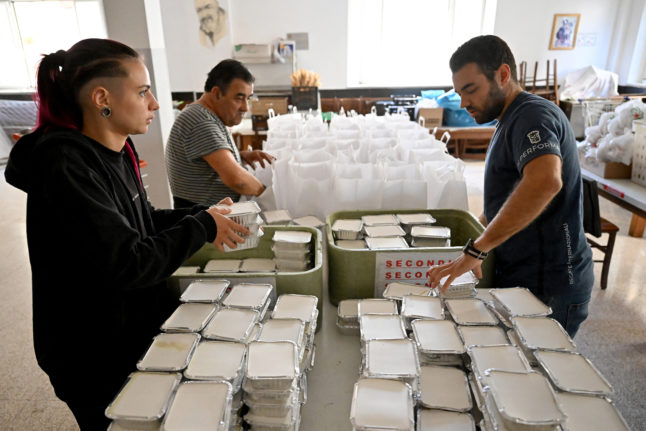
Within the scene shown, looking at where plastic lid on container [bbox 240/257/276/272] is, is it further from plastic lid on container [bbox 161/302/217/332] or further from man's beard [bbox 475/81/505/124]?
man's beard [bbox 475/81/505/124]

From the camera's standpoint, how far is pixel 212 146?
5.99ft

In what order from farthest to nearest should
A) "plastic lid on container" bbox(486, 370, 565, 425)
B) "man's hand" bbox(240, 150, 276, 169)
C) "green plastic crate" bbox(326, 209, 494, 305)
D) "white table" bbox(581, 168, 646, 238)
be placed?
"white table" bbox(581, 168, 646, 238) < "man's hand" bbox(240, 150, 276, 169) < "green plastic crate" bbox(326, 209, 494, 305) < "plastic lid on container" bbox(486, 370, 565, 425)

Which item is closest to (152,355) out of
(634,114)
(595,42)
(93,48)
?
(93,48)

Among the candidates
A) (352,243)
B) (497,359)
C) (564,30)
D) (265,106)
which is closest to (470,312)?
(497,359)

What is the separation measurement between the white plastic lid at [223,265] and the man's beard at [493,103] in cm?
107

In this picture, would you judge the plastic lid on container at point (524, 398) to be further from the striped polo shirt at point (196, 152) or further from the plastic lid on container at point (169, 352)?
the striped polo shirt at point (196, 152)

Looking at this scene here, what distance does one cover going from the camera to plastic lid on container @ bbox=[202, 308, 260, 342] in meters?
1.02

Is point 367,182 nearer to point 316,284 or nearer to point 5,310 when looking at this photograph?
point 316,284

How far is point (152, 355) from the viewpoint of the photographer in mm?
975

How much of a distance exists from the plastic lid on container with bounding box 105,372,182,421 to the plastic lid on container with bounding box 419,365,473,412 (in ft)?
1.84

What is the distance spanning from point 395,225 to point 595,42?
9.16 metres

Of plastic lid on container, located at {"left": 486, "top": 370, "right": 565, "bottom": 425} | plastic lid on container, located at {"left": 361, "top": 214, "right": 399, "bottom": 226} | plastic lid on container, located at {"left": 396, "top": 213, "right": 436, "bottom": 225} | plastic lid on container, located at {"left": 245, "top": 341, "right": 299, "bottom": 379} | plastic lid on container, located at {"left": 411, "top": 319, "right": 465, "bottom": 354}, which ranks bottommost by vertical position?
plastic lid on container, located at {"left": 411, "top": 319, "right": 465, "bottom": 354}

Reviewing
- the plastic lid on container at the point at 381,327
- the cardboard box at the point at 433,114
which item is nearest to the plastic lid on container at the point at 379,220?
the plastic lid on container at the point at 381,327

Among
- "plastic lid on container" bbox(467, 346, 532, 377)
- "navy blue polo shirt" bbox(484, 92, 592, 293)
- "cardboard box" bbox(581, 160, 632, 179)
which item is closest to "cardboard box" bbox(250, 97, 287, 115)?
"cardboard box" bbox(581, 160, 632, 179)
